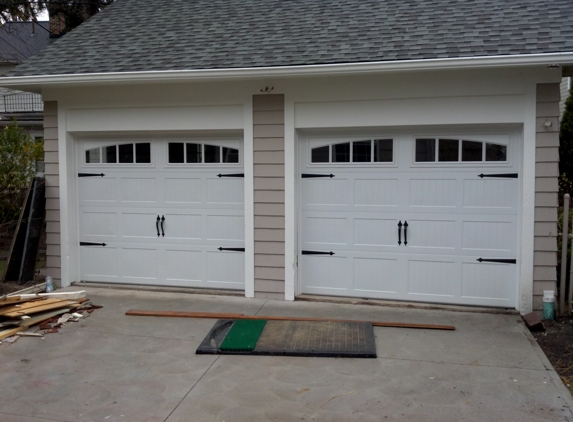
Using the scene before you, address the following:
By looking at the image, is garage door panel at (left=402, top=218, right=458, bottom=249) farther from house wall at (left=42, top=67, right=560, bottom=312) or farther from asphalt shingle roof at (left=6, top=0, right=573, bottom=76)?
asphalt shingle roof at (left=6, top=0, right=573, bottom=76)

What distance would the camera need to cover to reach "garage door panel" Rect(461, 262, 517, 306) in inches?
254

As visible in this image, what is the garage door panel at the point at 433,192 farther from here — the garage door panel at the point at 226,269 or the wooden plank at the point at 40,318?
the wooden plank at the point at 40,318

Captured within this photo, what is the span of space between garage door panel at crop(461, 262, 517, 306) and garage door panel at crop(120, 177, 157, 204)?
165 inches

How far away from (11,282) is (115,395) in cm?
421

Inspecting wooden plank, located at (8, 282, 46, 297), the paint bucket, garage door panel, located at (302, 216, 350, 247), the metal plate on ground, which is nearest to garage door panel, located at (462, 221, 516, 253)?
the paint bucket

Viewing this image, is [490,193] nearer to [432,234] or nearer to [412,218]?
[432,234]

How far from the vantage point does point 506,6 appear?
704 cm

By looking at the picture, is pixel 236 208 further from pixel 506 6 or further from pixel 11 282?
pixel 506 6

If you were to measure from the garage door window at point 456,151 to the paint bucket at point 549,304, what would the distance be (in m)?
1.60

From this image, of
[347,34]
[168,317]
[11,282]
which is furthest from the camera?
[11,282]

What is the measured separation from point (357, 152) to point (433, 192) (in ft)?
3.46

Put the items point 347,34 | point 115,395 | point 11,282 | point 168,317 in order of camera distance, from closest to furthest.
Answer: point 115,395
point 168,317
point 347,34
point 11,282

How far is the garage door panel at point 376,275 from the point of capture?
22.3 feet

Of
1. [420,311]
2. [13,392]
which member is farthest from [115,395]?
[420,311]
